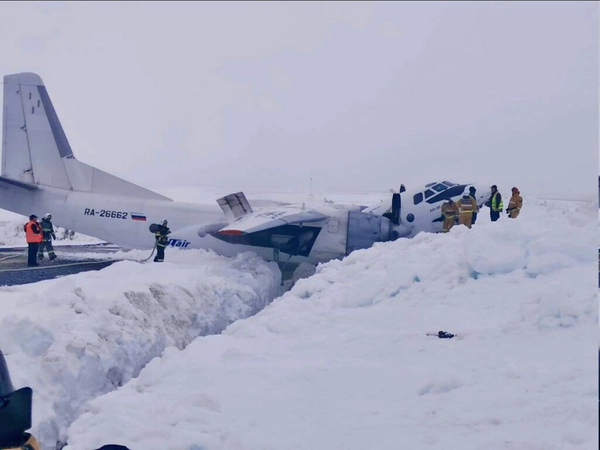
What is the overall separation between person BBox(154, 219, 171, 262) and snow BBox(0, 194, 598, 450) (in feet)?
20.5

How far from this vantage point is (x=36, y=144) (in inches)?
821

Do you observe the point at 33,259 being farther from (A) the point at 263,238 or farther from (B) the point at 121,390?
(B) the point at 121,390

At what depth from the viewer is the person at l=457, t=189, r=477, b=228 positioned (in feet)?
53.3

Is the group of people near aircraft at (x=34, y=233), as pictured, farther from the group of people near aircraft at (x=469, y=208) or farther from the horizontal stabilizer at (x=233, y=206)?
the group of people near aircraft at (x=469, y=208)

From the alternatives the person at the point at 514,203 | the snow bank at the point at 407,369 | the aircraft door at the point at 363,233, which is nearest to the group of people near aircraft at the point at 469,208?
the person at the point at 514,203

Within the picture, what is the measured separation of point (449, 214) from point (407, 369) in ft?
40.7

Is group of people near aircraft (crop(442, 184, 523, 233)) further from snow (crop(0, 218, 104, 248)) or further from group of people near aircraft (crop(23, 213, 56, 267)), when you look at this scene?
snow (crop(0, 218, 104, 248))

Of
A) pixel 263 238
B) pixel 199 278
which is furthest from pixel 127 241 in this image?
pixel 199 278

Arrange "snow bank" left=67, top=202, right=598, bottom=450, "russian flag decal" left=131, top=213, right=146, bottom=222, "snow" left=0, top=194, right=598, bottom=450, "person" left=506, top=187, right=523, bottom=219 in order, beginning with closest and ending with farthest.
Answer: "snow bank" left=67, top=202, right=598, bottom=450
"snow" left=0, top=194, right=598, bottom=450
"person" left=506, top=187, right=523, bottom=219
"russian flag decal" left=131, top=213, right=146, bottom=222

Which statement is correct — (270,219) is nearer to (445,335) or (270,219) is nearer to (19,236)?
(445,335)

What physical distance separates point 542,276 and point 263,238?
431 inches

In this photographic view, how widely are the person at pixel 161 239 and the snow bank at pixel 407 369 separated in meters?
9.66

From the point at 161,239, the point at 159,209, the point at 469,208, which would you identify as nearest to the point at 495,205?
the point at 469,208

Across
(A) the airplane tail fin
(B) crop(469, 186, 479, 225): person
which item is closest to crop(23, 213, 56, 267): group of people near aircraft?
(A) the airplane tail fin
